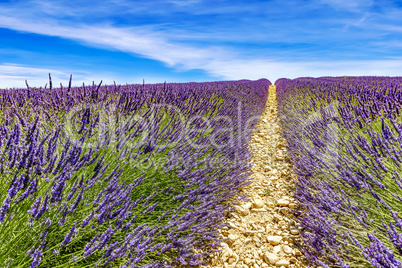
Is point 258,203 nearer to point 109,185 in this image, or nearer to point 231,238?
point 231,238

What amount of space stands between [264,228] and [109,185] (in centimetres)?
161

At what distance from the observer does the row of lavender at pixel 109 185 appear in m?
1.08

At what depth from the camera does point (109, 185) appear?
1.27m

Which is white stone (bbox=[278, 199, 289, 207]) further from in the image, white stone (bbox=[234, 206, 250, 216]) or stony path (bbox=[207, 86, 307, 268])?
white stone (bbox=[234, 206, 250, 216])

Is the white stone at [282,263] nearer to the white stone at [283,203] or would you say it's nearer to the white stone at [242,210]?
the white stone at [242,210]

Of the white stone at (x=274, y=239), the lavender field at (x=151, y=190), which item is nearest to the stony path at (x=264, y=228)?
the white stone at (x=274, y=239)

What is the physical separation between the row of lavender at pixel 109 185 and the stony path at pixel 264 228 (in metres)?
0.17

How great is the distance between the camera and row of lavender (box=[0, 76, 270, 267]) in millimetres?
1076

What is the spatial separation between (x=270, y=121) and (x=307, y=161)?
4483 millimetres

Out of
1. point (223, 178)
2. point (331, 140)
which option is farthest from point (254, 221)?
point (331, 140)

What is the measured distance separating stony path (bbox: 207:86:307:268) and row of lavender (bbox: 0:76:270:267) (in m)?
0.17

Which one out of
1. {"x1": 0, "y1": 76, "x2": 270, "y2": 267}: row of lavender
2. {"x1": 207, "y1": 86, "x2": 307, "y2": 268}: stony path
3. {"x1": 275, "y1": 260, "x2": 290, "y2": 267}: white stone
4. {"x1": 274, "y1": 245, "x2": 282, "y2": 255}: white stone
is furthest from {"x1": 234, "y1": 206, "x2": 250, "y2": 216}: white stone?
{"x1": 275, "y1": 260, "x2": 290, "y2": 267}: white stone

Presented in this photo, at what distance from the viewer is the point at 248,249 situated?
6.51ft

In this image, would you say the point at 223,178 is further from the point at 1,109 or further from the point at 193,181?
the point at 1,109
